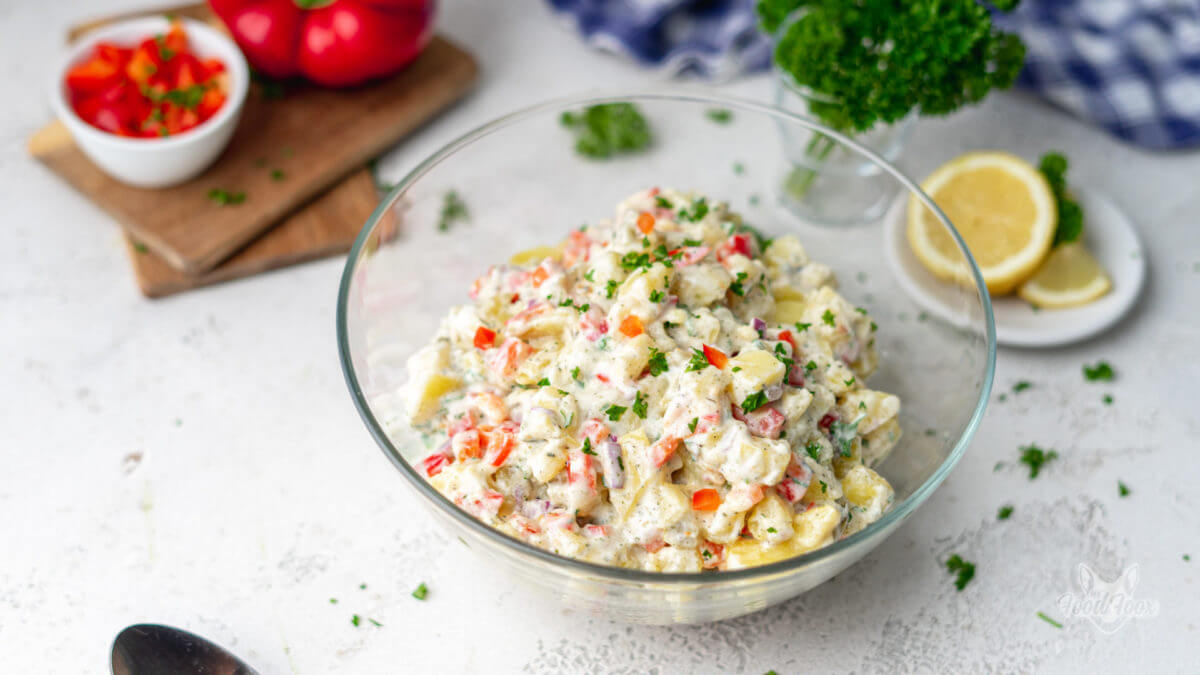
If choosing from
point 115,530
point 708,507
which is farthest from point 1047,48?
point 115,530

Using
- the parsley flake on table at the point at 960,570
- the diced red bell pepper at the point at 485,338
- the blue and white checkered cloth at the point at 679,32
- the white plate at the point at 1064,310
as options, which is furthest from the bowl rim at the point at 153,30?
the parsley flake on table at the point at 960,570

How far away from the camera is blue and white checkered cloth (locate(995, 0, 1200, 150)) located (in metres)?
3.08

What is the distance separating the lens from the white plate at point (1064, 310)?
260cm

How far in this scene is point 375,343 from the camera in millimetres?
2426

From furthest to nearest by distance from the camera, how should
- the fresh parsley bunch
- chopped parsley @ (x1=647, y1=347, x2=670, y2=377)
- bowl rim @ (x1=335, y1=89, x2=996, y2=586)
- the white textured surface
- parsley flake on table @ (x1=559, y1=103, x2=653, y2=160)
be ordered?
parsley flake on table @ (x1=559, y1=103, x2=653, y2=160) → the fresh parsley bunch → the white textured surface → chopped parsley @ (x1=647, y1=347, x2=670, y2=377) → bowl rim @ (x1=335, y1=89, x2=996, y2=586)

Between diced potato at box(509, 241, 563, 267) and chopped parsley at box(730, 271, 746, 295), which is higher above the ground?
chopped parsley at box(730, 271, 746, 295)

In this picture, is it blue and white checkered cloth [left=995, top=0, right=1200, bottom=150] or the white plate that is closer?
the white plate

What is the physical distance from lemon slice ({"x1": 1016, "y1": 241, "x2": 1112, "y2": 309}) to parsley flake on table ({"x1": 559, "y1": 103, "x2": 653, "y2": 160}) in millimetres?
1181

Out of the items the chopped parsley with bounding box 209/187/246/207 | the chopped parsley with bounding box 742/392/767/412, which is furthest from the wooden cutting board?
the chopped parsley with bounding box 742/392/767/412

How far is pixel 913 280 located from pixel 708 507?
1.09 meters

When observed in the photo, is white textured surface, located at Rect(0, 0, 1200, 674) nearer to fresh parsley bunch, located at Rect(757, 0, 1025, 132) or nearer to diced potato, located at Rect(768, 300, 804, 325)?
diced potato, located at Rect(768, 300, 804, 325)

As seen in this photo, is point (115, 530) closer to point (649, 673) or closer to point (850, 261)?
point (649, 673)

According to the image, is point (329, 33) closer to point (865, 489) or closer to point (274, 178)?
point (274, 178)

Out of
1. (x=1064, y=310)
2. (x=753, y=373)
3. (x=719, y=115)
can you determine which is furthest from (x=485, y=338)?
(x=1064, y=310)
